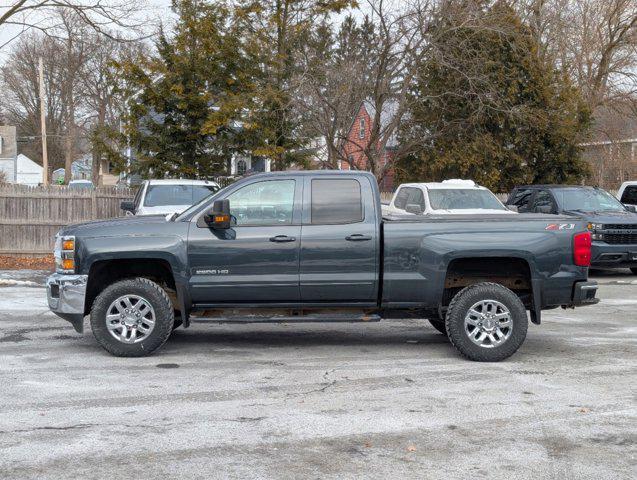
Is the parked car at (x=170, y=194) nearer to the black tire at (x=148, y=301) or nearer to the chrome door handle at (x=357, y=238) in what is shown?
the black tire at (x=148, y=301)

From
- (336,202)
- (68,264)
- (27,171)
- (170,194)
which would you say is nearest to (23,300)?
(170,194)

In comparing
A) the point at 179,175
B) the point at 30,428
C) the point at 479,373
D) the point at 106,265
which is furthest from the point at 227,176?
the point at 30,428

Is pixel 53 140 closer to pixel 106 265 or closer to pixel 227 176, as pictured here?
pixel 227 176

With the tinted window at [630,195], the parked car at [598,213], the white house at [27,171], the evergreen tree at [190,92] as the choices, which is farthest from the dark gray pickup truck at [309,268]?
the white house at [27,171]

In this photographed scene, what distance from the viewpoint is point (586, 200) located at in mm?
18484

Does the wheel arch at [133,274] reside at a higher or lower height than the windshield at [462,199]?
lower

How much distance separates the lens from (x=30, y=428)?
596 cm

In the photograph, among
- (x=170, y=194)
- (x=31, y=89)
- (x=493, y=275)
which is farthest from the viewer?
(x=31, y=89)

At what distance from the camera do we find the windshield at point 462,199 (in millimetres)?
16766

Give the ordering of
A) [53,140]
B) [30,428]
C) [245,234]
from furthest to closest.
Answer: [53,140] → [245,234] → [30,428]

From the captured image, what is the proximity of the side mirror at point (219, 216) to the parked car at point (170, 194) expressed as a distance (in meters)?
7.76

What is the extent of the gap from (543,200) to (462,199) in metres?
2.79

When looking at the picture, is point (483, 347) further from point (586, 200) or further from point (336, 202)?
point (586, 200)

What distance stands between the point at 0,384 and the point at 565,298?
5500 mm
